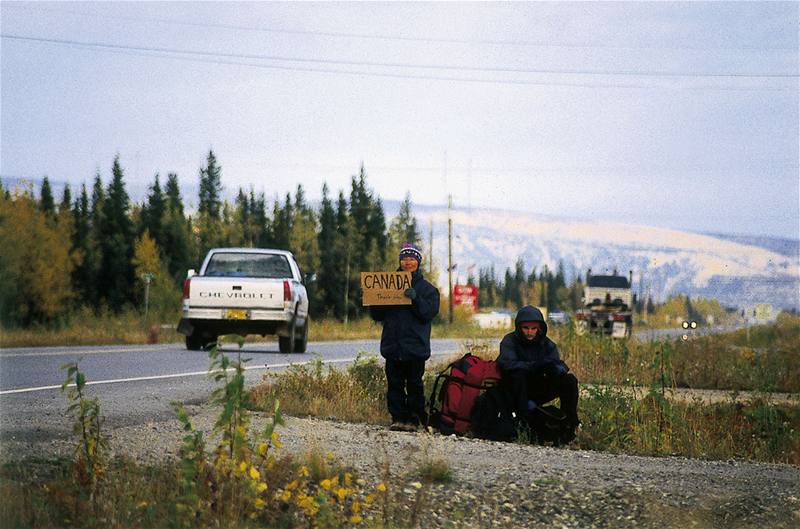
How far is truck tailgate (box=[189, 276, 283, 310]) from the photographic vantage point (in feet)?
78.7

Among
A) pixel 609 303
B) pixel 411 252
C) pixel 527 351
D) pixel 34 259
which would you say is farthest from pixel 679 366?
pixel 34 259

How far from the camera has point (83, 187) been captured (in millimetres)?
114938

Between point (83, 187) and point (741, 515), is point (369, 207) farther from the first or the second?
point (741, 515)

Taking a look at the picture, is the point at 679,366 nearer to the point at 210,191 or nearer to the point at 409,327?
the point at 409,327

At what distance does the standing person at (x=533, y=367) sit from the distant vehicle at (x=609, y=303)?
112 ft

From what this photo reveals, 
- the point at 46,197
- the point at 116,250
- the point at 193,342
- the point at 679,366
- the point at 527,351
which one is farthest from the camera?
the point at 46,197

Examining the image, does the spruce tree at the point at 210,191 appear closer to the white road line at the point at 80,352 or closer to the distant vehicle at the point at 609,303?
the distant vehicle at the point at 609,303

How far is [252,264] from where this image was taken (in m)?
25.0

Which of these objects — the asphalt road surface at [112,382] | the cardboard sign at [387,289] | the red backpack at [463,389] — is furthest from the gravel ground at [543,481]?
the cardboard sign at [387,289]

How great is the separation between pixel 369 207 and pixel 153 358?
290 feet

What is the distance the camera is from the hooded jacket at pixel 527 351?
11.2 meters

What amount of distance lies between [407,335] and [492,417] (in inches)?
46.6

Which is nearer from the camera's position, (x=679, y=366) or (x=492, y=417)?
(x=492, y=417)

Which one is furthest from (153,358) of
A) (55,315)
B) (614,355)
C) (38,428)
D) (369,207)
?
(369,207)
